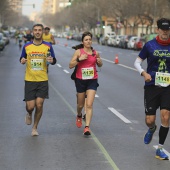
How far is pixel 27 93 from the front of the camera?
332 inches

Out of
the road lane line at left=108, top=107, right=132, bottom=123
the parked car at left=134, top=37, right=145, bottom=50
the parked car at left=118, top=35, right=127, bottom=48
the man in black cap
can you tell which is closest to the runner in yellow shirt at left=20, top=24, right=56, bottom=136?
the man in black cap

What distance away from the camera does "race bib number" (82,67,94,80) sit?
861cm

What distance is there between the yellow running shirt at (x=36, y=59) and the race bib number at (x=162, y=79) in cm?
216

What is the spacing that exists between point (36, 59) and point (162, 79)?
2.34 metres

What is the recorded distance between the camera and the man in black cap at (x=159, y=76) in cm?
685

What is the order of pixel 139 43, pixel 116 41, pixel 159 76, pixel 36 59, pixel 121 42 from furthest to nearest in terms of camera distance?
pixel 116 41, pixel 121 42, pixel 139 43, pixel 36 59, pixel 159 76

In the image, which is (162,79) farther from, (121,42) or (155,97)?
(121,42)

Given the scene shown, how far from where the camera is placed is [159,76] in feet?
22.6

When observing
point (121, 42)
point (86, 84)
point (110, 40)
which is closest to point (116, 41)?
point (121, 42)

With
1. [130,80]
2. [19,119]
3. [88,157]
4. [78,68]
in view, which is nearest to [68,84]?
[130,80]

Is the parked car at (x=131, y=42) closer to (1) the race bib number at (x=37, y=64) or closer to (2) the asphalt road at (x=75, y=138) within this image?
(2) the asphalt road at (x=75, y=138)

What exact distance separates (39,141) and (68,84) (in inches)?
382

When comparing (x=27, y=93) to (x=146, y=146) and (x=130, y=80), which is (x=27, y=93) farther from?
(x=130, y=80)

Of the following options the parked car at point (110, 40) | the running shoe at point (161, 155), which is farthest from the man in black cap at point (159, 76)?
the parked car at point (110, 40)
